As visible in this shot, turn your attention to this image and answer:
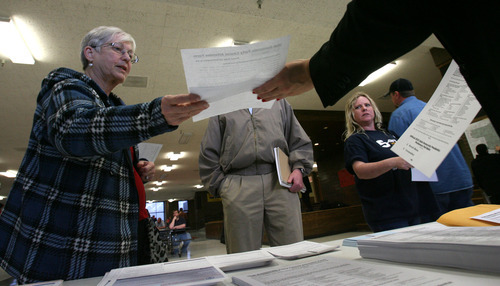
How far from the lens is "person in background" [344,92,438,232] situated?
1334 mm

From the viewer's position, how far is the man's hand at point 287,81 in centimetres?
73

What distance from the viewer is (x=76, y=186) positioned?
0.78 meters

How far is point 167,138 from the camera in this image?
7281 mm

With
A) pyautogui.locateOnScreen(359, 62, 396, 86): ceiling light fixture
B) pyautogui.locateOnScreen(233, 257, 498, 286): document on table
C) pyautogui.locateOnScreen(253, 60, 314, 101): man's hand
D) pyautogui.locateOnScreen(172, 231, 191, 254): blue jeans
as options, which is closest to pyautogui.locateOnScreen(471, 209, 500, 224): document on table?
pyautogui.locateOnScreen(233, 257, 498, 286): document on table

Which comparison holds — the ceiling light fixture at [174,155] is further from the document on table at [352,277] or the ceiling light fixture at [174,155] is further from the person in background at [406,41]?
the document on table at [352,277]

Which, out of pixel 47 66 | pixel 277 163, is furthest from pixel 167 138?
pixel 277 163

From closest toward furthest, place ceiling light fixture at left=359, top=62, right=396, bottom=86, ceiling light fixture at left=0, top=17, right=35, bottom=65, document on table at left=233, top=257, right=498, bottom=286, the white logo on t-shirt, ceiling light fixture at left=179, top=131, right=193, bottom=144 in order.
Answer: document on table at left=233, top=257, right=498, bottom=286 → the white logo on t-shirt → ceiling light fixture at left=0, top=17, right=35, bottom=65 → ceiling light fixture at left=359, top=62, right=396, bottom=86 → ceiling light fixture at left=179, top=131, right=193, bottom=144

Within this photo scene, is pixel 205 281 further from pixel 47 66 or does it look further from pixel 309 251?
pixel 47 66

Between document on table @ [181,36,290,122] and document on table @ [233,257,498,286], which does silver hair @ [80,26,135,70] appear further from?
document on table @ [233,257,498,286]

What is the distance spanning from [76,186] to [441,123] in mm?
988

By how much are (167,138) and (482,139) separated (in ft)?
21.7

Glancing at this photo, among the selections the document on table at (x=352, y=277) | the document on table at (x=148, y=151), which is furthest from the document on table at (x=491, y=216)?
the document on table at (x=148, y=151)

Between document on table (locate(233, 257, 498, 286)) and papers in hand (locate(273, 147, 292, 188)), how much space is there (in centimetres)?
89

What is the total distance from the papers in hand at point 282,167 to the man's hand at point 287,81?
0.68m
